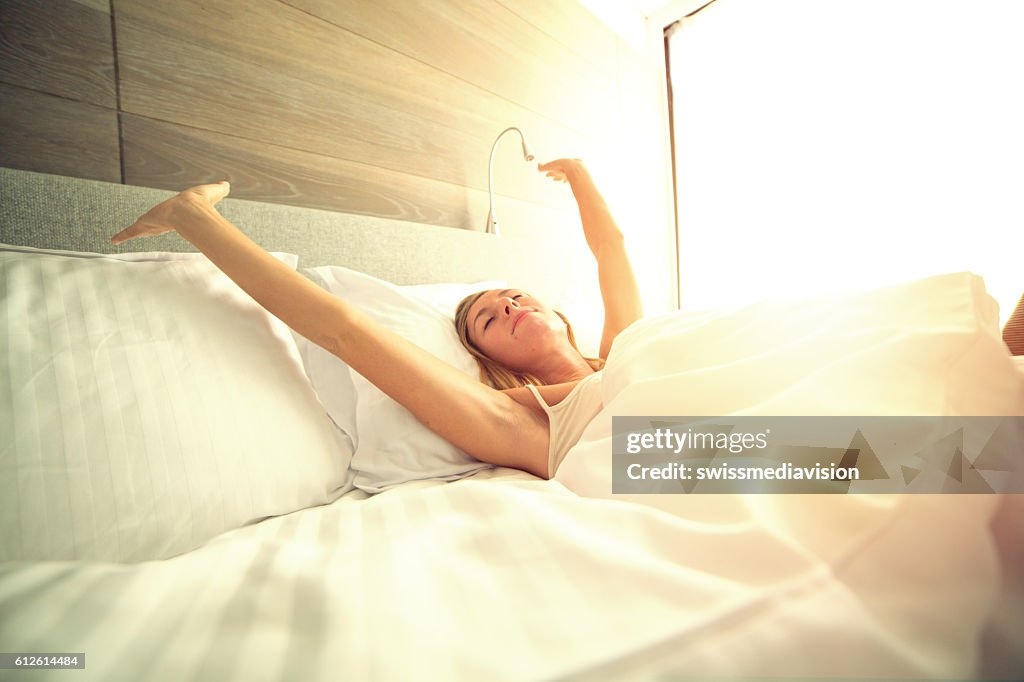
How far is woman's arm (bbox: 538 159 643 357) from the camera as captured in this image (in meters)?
1.50

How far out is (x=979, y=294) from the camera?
0.52 meters

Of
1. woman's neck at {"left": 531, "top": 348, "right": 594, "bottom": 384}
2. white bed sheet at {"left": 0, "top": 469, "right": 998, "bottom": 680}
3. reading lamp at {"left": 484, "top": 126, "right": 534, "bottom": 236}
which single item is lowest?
white bed sheet at {"left": 0, "top": 469, "right": 998, "bottom": 680}

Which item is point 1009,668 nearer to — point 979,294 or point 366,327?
point 979,294

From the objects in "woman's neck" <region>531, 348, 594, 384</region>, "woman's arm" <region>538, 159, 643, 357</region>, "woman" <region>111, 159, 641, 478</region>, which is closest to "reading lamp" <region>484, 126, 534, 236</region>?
"woman's arm" <region>538, 159, 643, 357</region>

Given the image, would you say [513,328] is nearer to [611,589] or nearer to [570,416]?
[570,416]

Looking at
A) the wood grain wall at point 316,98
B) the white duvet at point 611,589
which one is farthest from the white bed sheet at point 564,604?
the wood grain wall at point 316,98

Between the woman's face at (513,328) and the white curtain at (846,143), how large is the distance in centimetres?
106

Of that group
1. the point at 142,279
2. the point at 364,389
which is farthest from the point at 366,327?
the point at 142,279

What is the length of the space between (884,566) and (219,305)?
0.97 m

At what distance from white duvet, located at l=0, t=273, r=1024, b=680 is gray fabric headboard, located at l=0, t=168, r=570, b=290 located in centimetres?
77

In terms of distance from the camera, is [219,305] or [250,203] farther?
[250,203]

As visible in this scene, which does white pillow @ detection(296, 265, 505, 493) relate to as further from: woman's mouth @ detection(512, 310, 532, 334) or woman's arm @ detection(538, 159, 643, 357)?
woman's arm @ detection(538, 159, 643, 357)

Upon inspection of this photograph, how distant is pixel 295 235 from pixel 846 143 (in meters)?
2.73

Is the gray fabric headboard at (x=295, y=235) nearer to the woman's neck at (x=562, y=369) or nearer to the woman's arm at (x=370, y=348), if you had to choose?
the woman's arm at (x=370, y=348)
